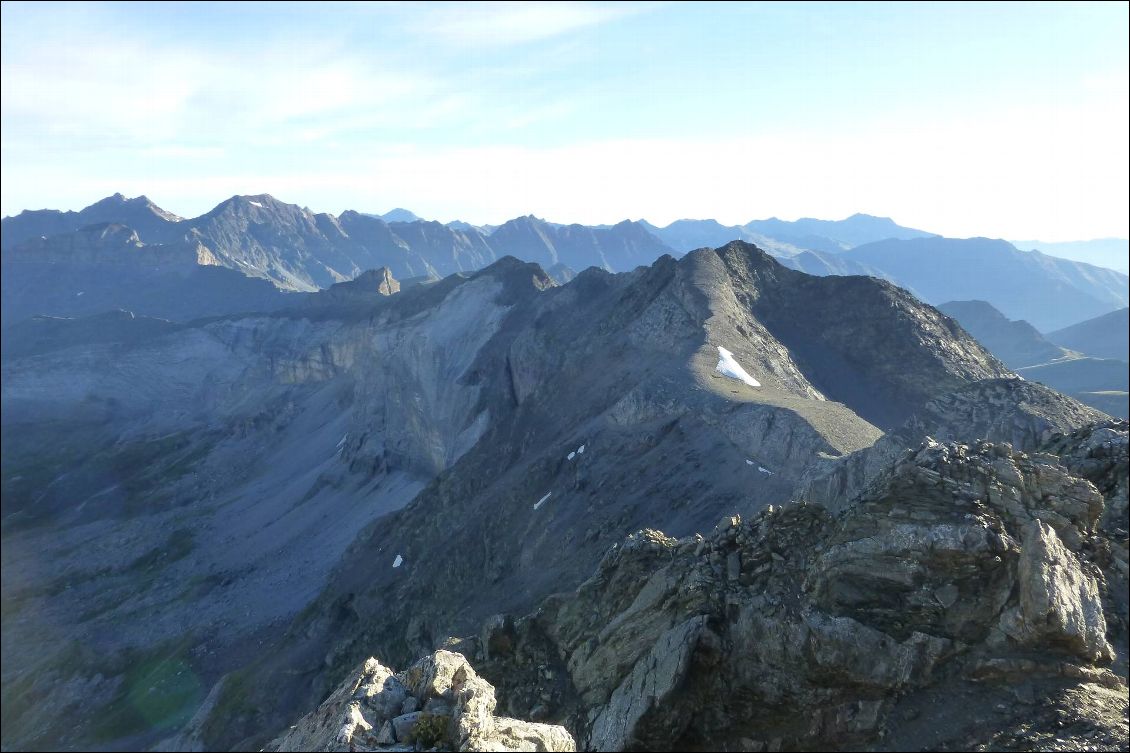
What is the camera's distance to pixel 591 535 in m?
39.5

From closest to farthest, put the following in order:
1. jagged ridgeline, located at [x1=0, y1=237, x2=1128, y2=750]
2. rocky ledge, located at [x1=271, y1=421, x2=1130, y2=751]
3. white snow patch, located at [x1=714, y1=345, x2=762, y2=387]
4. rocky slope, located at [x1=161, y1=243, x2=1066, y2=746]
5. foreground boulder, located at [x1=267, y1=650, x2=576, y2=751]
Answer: foreground boulder, located at [x1=267, y1=650, x2=576, y2=751] < rocky ledge, located at [x1=271, y1=421, x2=1130, y2=751] < jagged ridgeline, located at [x1=0, y1=237, x2=1128, y2=750] < rocky slope, located at [x1=161, y1=243, x2=1066, y2=746] < white snow patch, located at [x1=714, y1=345, x2=762, y2=387]

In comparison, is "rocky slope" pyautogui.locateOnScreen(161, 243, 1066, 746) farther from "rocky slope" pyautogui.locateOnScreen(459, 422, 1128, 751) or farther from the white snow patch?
"rocky slope" pyautogui.locateOnScreen(459, 422, 1128, 751)

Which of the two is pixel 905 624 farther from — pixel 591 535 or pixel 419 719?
pixel 591 535

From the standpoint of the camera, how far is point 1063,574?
14188 millimetres

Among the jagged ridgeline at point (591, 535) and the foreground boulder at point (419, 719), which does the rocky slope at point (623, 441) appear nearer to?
the jagged ridgeline at point (591, 535)

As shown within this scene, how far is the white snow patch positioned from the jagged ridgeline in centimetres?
32

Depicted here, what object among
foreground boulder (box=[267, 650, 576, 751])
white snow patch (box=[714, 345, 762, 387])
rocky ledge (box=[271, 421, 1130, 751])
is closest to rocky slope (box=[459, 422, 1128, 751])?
rocky ledge (box=[271, 421, 1130, 751])

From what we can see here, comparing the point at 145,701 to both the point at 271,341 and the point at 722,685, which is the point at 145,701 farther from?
the point at 271,341

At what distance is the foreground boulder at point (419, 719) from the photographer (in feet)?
38.2

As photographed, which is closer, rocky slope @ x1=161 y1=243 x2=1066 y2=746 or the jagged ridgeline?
the jagged ridgeline

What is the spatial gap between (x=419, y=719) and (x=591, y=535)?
1096 inches

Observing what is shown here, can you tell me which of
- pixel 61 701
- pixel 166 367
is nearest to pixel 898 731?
pixel 61 701

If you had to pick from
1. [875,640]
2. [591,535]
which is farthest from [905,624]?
[591,535]

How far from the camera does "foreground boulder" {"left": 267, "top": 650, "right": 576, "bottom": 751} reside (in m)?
11.6
